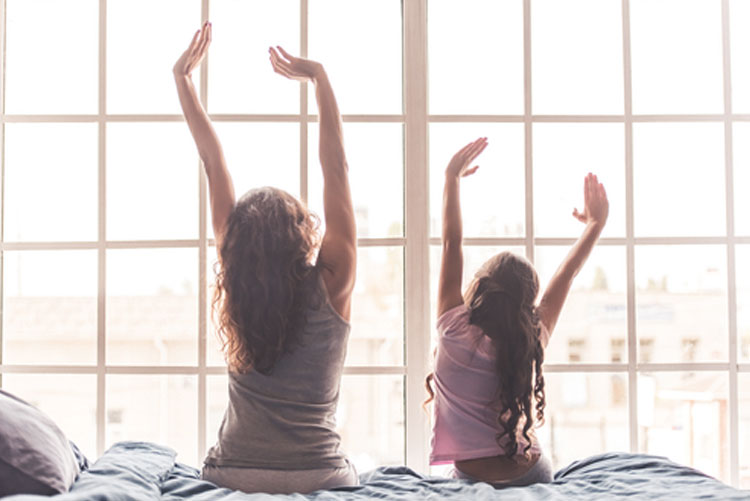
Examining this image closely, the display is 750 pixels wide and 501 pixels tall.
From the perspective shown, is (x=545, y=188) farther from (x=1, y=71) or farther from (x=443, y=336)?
(x=1, y=71)

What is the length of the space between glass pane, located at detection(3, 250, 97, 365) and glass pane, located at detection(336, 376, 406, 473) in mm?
847

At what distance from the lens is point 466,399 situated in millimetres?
2086

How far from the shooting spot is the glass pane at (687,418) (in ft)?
8.21

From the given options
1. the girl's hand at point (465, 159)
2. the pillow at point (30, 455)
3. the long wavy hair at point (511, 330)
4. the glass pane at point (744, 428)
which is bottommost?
the glass pane at point (744, 428)

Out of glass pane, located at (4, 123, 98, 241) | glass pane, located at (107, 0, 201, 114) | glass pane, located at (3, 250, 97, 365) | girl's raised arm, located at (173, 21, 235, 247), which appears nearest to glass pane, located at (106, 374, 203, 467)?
glass pane, located at (3, 250, 97, 365)

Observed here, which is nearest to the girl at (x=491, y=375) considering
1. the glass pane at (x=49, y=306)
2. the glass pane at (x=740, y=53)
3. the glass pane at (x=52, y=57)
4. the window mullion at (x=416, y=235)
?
the window mullion at (x=416, y=235)

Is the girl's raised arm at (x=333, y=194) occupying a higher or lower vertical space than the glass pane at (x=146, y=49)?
lower

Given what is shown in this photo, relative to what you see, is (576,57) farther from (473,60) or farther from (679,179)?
(679,179)

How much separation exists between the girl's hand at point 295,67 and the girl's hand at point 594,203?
905 millimetres

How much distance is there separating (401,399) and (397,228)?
0.55m

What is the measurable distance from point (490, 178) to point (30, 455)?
1582 mm

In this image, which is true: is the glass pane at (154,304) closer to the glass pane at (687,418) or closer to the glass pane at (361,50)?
the glass pane at (361,50)

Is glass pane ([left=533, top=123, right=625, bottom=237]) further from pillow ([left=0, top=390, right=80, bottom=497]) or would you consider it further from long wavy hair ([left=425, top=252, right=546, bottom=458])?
pillow ([left=0, top=390, right=80, bottom=497])

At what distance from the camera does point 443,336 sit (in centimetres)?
214
